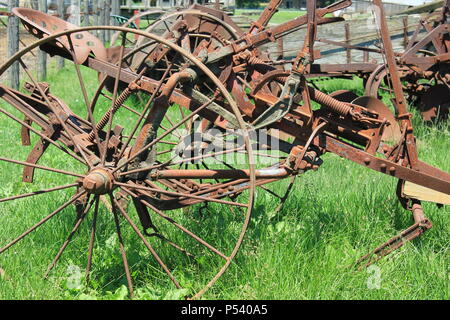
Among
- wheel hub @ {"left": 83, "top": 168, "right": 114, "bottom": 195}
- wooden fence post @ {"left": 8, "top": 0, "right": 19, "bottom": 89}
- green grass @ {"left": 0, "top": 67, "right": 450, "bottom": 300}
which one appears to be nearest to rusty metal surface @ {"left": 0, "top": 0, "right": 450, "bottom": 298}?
wheel hub @ {"left": 83, "top": 168, "right": 114, "bottom": 195}

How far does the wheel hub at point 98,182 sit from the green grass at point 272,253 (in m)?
0.43

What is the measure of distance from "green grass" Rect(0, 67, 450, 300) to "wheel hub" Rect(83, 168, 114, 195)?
0.43 meters

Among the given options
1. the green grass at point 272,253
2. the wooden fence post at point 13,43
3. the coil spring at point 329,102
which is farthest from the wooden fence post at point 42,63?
the coil spring at point 329,102

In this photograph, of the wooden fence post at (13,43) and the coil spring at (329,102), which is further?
the wooden fence post at (13,43)

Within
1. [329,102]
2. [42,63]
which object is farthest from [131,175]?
[42,63]

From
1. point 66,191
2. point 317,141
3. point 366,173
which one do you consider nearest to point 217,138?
point 317,141

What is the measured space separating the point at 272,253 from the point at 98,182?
1026 mm

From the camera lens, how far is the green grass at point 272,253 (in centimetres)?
273

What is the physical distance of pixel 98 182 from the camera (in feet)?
8.41

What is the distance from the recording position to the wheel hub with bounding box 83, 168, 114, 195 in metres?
2.56

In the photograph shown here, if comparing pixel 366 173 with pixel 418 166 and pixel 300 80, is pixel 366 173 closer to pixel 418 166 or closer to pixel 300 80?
pixel 418 166

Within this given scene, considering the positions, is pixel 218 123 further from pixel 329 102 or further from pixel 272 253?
pixel 272 253

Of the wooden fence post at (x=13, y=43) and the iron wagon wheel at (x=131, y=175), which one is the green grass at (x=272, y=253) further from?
the wooden fence post at (x=13, y=43)

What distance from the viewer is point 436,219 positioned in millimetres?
3482
